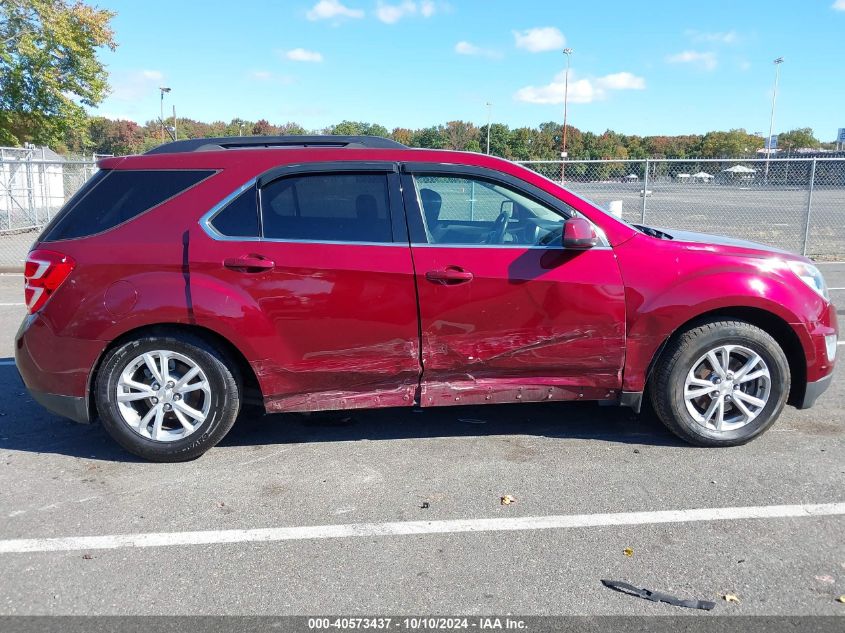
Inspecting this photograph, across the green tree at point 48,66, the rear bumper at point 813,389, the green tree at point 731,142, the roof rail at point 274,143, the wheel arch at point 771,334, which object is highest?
the green tree at point 731,142

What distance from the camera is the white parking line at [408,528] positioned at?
324cm

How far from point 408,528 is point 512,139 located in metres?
47.3

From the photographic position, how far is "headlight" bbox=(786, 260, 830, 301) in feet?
14.0

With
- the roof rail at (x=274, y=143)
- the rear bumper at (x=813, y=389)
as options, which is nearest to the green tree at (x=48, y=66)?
the roof rail at (x=274, y=143)

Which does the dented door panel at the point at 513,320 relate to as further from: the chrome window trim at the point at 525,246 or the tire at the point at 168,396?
the tire at the point at 168,396

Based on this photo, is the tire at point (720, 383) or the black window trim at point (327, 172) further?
the tire at point (720, 383)

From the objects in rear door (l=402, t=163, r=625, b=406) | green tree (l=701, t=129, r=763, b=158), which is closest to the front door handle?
rear door (l=402, t=163, r=625, b=406)

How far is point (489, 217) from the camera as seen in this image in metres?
4.30

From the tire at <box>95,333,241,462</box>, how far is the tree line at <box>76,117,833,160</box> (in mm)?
20867

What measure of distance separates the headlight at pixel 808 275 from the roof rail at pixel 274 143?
2510 millimetres

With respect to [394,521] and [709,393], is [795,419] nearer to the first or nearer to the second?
[709,393]

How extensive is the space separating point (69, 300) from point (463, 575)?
8.72 ft

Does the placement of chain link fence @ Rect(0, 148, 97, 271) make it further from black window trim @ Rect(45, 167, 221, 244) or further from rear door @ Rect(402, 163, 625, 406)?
rear door @ Rect(402, 163, 625, 406)

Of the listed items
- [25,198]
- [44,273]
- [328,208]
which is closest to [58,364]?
[44,273]
